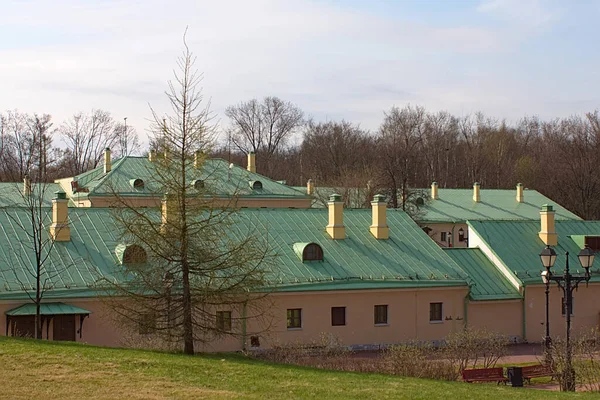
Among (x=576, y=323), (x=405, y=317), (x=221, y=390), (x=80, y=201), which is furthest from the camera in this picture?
(x=80, y=201)

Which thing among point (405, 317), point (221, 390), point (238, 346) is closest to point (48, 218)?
point (238, 346)

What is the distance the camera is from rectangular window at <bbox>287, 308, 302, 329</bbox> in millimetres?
28891

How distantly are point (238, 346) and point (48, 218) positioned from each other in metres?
7.68

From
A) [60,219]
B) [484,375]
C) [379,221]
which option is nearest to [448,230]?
[379,221]

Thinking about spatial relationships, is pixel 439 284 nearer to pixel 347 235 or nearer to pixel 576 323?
pixel 347 235

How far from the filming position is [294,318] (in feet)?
95.1

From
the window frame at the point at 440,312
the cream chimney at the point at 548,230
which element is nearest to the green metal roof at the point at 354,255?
the window frame at the point at 440,312

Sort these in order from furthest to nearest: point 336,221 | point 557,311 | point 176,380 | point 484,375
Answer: point 557,311 → point 336,221 → point 484,375 → point 176,380

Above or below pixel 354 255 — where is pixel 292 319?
below

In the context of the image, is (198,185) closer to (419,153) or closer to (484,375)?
(484,375)

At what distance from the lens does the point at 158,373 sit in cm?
1627

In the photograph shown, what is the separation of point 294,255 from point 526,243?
10.7 meters

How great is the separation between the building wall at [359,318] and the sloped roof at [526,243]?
3490 mm

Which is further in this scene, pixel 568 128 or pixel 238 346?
pixel 568 128
